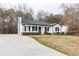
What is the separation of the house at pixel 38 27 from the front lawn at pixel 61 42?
5.8 inches

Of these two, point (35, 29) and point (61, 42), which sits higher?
point (35, 29)

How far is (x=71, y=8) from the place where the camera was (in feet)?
23.1

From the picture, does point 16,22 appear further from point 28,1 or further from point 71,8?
point 71,8

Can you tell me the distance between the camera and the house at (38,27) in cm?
709

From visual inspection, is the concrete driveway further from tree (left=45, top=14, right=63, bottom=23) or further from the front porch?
tree (left=45, top=14, right=63, bottom=23)

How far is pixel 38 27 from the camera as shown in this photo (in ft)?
23.6

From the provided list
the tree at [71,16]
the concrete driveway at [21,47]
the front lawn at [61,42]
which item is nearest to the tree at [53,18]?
the tree at [71,16]

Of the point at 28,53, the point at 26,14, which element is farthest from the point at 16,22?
the point at 28,53

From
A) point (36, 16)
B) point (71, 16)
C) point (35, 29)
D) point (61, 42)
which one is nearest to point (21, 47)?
point (35, 29)

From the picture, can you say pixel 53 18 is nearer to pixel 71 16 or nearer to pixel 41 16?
pixel 41 16

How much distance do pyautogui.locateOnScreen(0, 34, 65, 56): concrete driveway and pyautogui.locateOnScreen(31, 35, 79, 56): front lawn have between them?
103 millimetres

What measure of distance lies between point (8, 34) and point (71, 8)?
1.45 m

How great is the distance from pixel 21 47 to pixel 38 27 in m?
0.58

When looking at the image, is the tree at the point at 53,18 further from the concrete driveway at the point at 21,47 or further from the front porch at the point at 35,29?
the concrete driveway at the point at 21,47
